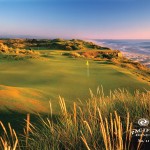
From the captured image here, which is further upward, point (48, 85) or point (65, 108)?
point (65, 108)

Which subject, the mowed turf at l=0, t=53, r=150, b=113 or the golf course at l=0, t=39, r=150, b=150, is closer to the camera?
the golf course at l=0, t=39, r=150, b=150

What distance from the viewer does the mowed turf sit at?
7676 millimetres

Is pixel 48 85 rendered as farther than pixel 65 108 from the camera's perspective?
Yes

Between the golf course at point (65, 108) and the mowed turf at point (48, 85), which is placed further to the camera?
the mowed turf at point (48, 85)

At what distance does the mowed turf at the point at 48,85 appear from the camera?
7676 mm

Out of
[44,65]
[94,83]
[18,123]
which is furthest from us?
[44,65]

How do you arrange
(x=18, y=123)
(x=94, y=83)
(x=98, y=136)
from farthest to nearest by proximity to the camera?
(x=94, y=83), (x=18, y=123), (x=98, y=136)

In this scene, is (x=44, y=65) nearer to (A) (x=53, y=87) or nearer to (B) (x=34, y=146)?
(A) (x=53, y=87)

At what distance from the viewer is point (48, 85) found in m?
12.4

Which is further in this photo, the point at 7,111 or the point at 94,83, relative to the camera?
the point at 94,83

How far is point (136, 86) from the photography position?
44.6 feet

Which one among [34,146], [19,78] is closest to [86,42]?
[19,78]

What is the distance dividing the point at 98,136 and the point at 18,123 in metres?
2.46

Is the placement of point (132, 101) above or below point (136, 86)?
above
